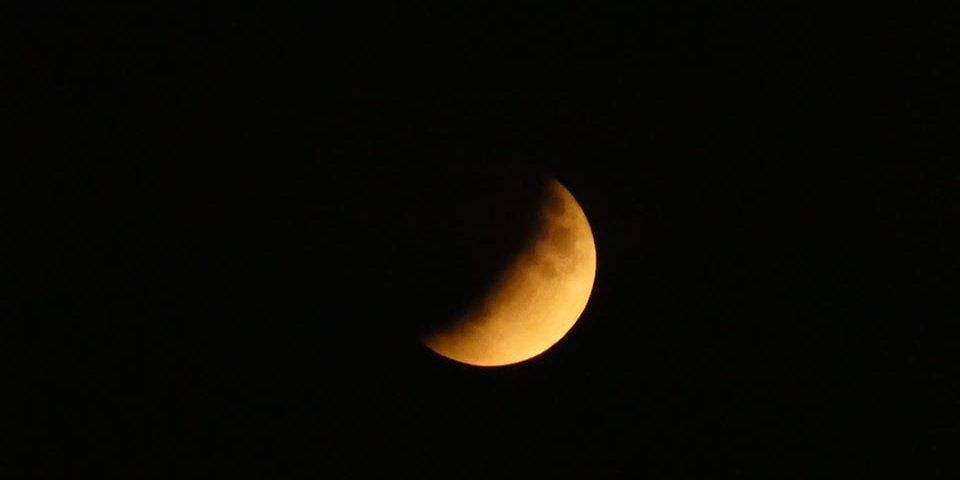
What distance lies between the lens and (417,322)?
9.41ft

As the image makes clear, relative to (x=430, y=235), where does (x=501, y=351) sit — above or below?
below

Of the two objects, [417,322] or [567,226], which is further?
[567,226]

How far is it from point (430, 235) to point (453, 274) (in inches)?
9.4

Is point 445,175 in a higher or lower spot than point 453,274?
higher

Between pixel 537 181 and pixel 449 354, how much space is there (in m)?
1.07

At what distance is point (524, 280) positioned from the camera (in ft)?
9.74

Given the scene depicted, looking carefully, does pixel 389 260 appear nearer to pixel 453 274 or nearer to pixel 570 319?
pixel 453 274

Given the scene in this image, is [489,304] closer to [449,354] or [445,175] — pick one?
[449,354]

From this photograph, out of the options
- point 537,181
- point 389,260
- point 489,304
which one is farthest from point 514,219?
point 389,260

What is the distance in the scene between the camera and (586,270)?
3023 mm

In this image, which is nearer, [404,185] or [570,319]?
[404,185]

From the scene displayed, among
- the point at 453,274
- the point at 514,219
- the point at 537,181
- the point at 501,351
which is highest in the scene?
the point at 537,181

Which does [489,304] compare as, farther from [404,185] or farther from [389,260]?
[404,185]

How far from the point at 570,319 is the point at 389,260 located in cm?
103
